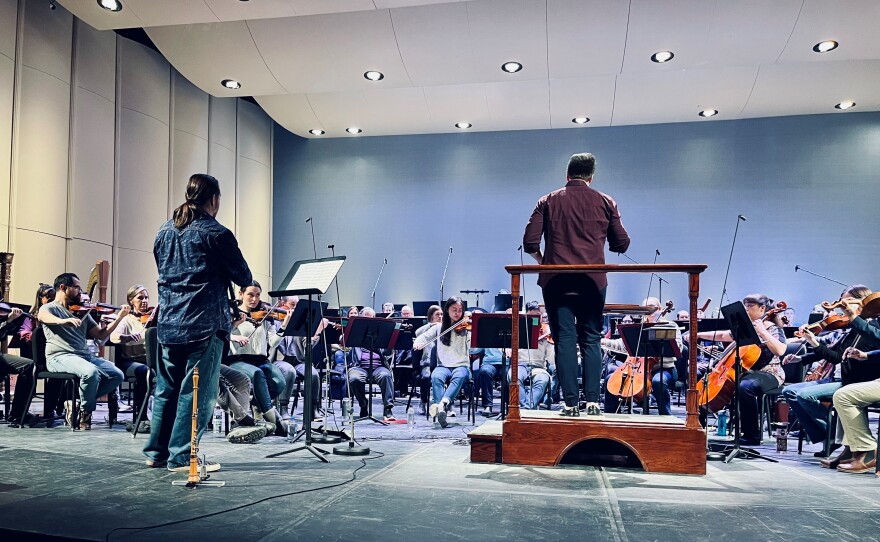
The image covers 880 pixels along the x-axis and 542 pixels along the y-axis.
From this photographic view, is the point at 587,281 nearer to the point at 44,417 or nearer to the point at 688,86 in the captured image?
the point at 44,417

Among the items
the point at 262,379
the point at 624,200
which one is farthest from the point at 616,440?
the point at 624,200

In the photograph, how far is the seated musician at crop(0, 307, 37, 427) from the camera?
217 inches

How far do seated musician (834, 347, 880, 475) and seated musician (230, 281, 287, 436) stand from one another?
377 cm

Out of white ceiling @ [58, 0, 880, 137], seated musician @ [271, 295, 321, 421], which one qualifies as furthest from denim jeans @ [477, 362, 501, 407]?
white ceiling @ [58, 0, 880, 137]

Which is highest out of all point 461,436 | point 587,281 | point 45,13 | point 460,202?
point 45,13

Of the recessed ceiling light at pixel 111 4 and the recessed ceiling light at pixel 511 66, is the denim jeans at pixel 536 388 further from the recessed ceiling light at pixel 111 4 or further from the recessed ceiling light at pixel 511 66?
the recessed ceiling light at pixel 111 4

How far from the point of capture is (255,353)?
217 inches

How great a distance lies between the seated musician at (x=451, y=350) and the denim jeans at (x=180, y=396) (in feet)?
10.3

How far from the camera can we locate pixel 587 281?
11.9 ft

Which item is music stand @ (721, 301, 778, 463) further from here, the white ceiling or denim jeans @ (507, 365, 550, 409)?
the white ceiling

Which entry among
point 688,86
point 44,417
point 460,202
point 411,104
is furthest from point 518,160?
point 44,417

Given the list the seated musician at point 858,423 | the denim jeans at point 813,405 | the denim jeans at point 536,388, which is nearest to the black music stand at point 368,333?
the denim jeans at point 536,388

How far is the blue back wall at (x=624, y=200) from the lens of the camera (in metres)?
10.9

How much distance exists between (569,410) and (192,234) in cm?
214
